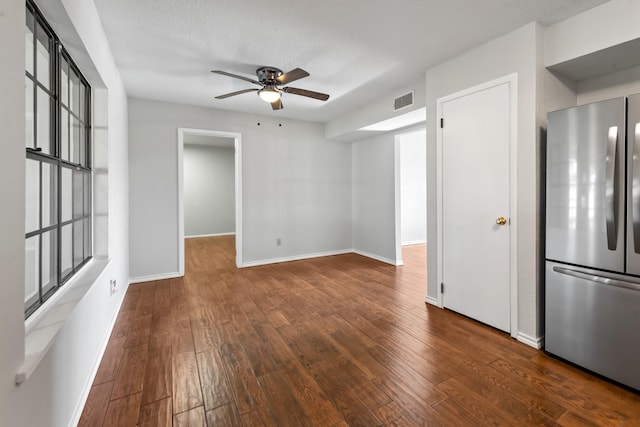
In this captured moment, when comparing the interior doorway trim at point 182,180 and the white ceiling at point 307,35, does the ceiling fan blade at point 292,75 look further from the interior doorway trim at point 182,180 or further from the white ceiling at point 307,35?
the interior doorway trim at point 182,180

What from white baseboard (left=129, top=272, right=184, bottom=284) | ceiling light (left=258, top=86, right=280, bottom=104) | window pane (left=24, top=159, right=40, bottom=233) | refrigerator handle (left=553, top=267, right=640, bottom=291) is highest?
ceiling light (left=258, top=86, right=280, bottom=104)

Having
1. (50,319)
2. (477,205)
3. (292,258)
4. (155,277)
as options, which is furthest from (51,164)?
(292,258)

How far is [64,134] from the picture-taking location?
1.87 metres

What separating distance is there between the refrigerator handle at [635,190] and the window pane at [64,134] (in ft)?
11.9

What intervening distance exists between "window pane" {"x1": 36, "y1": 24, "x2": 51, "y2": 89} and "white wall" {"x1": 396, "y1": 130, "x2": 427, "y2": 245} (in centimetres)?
641

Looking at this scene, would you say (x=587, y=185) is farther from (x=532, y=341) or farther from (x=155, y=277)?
(x=155, y=277)

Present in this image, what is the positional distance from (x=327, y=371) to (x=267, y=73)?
9.48 ft

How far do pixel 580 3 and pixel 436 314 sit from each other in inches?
109

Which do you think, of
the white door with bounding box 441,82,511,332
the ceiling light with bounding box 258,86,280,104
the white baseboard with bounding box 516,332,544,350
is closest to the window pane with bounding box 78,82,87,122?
the ceiling light with bounding box 258,86,280,104

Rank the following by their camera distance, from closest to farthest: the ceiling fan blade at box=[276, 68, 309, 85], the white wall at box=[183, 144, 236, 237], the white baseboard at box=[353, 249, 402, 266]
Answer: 1. the ceiling fan blade at box=[276, 68, 309, 85]
2. the white baseboard at box=[353, 249, 402, 266]
3. the white wall at box=[183, 144, 236, 237]

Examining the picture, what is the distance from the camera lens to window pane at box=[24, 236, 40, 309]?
4.68 feet

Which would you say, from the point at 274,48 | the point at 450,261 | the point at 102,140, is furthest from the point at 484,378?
the point at 102,140

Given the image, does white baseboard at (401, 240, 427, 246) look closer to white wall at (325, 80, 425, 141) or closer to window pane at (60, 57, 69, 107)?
white wall at (325, 80, 425, 141)

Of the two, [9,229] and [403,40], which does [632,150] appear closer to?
[403,40]
